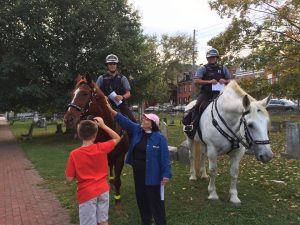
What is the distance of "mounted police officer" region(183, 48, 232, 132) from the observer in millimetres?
8258

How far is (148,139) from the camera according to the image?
575 centimetres

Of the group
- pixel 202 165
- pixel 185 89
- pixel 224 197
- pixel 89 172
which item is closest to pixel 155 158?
pixel 89 172

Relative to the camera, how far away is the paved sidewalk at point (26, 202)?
706 cm

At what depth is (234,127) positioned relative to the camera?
23.6 feet

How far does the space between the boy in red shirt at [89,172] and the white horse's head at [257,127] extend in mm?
2634

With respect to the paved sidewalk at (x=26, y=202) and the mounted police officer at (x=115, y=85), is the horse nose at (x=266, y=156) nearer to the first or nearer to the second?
the mounted police officer at (x=115, y=85)

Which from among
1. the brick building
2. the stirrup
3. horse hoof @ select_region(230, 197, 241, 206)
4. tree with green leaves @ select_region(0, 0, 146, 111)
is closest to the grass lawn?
horse hoof @ select_region(230, 197, 241, 206)

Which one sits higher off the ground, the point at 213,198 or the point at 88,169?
the point at 88,169

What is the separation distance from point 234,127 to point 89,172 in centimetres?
322

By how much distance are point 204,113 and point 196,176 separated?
2.57 metres

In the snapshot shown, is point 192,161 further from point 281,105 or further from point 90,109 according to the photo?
point 281,105

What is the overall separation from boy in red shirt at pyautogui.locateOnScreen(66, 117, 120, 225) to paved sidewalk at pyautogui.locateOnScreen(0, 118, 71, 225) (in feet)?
6.59

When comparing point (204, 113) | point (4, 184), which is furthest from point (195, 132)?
point (4, 184)

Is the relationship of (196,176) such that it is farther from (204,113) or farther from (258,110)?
(258,110)
